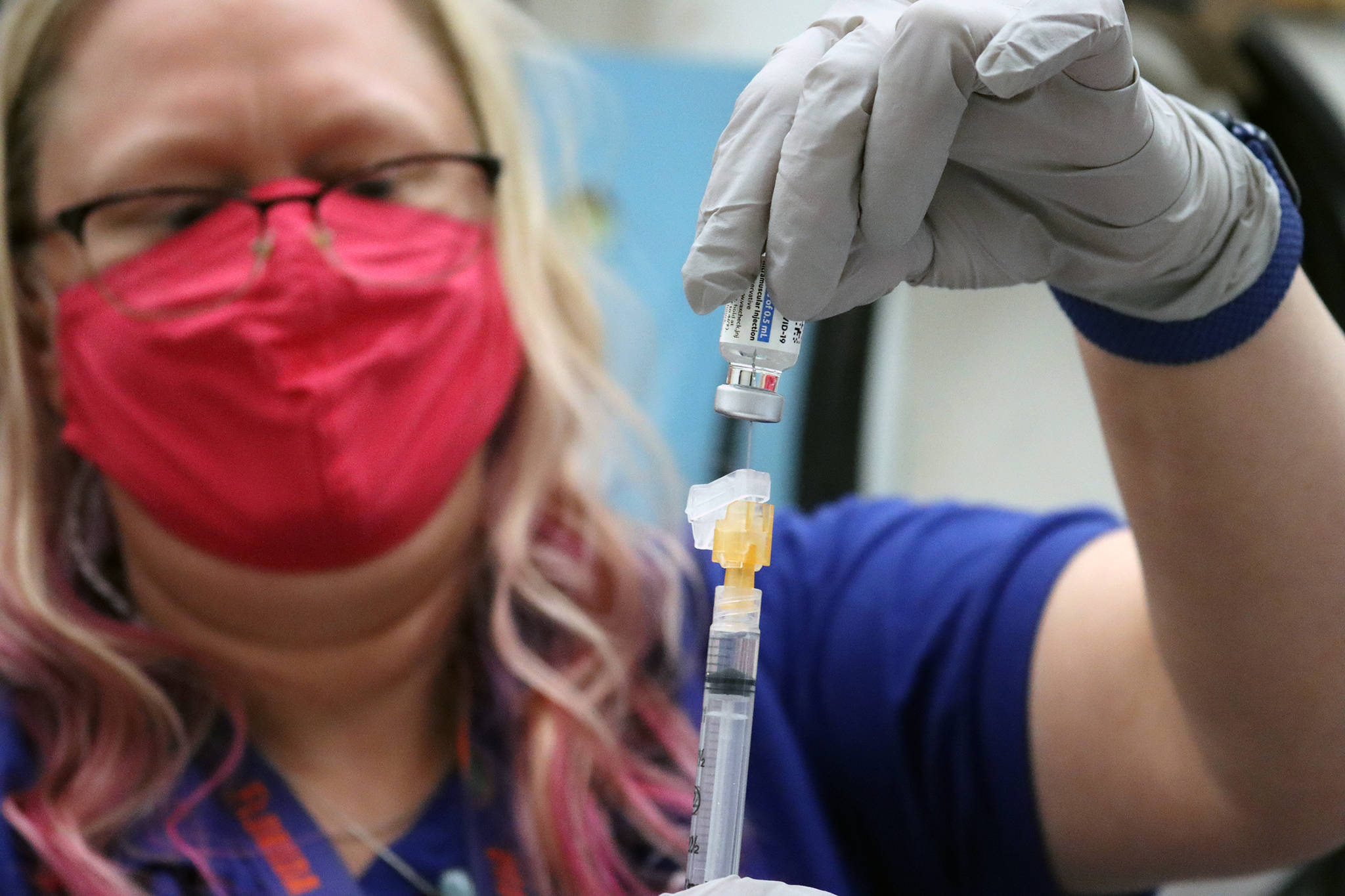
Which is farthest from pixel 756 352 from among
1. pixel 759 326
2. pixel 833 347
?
→ pixel 833 347

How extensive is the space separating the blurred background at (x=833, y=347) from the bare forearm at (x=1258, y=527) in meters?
1.10

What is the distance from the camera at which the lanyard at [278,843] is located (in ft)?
2.89

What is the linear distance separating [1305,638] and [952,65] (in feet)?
1.47

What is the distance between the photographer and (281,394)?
0.93 m

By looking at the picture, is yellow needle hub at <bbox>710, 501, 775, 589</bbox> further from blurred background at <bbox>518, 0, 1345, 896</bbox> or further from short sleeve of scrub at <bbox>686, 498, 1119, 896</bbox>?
blurred background at <bbox>518, 0, 1345, 896</bbox>

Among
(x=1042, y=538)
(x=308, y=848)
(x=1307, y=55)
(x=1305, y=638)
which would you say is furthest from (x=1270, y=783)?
(x=1307, y=55)

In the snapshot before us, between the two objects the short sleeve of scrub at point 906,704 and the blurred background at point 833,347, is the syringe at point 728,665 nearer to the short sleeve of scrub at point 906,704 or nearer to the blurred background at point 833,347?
the short sleeve of scrub at point 906,704

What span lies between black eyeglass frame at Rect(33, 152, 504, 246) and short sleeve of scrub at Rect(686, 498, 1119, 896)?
1.82 ft

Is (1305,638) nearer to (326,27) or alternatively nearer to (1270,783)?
(1270,783)

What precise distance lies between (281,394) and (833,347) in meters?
1.27

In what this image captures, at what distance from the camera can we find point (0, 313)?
3.34ft

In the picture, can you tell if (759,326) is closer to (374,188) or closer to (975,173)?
(975,173)

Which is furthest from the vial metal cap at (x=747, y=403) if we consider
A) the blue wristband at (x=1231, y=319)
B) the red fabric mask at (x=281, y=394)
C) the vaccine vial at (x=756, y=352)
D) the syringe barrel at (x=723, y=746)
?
the red fabric mask at (x=281, y=394)

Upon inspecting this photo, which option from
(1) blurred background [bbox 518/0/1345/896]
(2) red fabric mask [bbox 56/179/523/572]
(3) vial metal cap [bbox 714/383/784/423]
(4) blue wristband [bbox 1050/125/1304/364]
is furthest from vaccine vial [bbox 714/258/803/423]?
(1) blurred background [bbox 518/0/1345/896]
